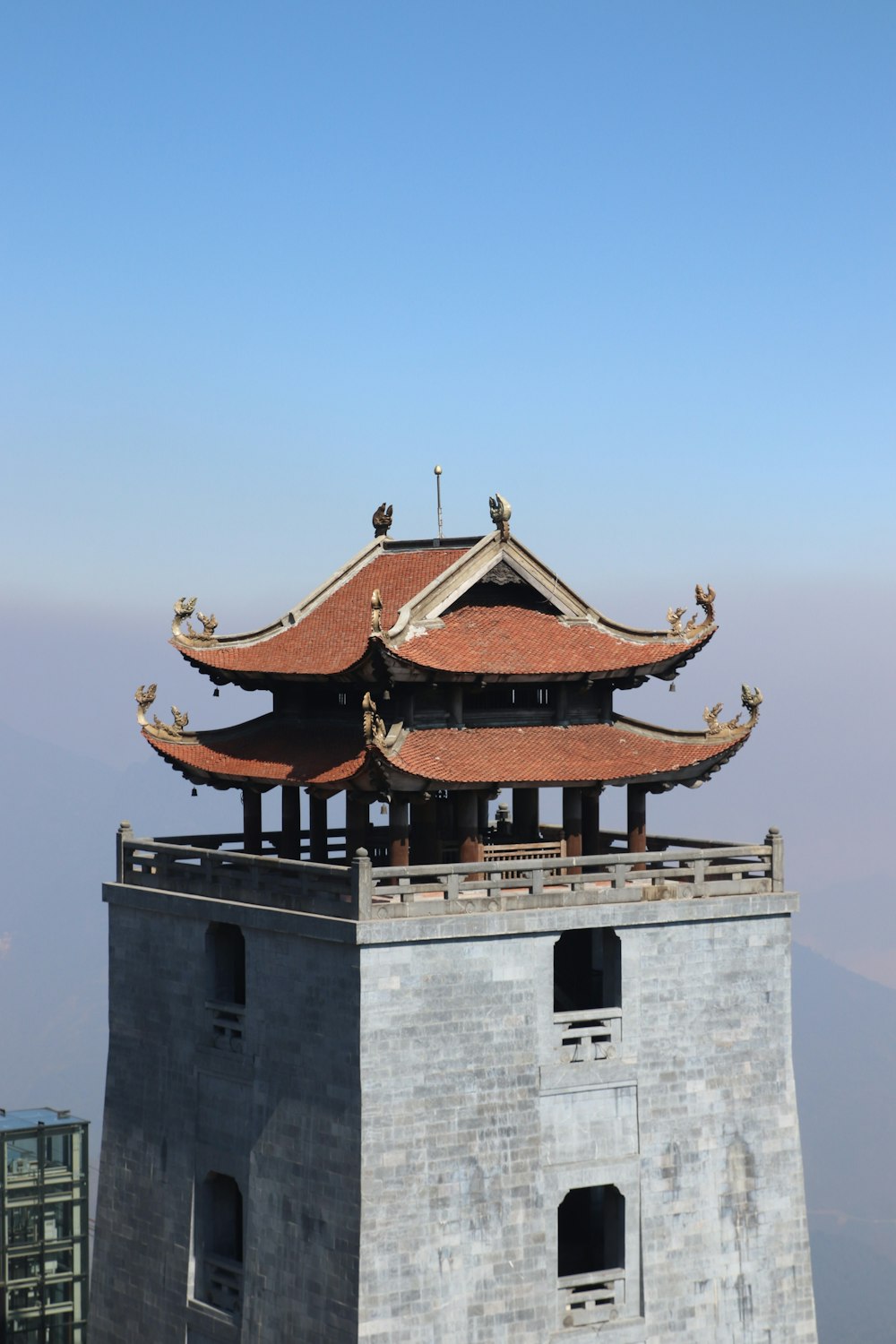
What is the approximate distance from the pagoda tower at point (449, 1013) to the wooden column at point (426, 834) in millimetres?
68

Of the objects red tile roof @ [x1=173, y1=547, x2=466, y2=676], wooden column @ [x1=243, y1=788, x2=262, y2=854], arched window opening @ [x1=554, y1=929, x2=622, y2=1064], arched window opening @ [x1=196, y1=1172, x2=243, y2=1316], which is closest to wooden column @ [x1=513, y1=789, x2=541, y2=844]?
arched window opening @ [x1=554, y1=929, x2=622, y2=1064]

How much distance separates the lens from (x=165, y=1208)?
1720 inches

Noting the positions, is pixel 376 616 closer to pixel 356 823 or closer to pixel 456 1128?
pixel 356 823

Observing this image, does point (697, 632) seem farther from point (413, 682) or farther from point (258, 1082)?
point (258, 1082)

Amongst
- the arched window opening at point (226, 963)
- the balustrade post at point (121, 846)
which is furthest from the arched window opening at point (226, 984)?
the balustrade post at point (121, 846)

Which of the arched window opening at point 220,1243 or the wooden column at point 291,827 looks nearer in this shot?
the arched window opening at point 220,1243

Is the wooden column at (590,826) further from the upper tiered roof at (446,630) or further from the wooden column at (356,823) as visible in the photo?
the wooden column at (356,823)

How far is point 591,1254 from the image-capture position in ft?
139

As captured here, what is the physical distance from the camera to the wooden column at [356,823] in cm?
4456

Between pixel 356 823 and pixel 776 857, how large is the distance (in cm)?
896

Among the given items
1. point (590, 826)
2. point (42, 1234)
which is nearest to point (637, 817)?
point (590, 826)

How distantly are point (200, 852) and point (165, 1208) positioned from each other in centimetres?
740

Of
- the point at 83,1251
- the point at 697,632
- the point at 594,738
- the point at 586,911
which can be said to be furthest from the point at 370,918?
the point at 83,1251

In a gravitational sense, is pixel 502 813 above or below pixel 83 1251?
above
